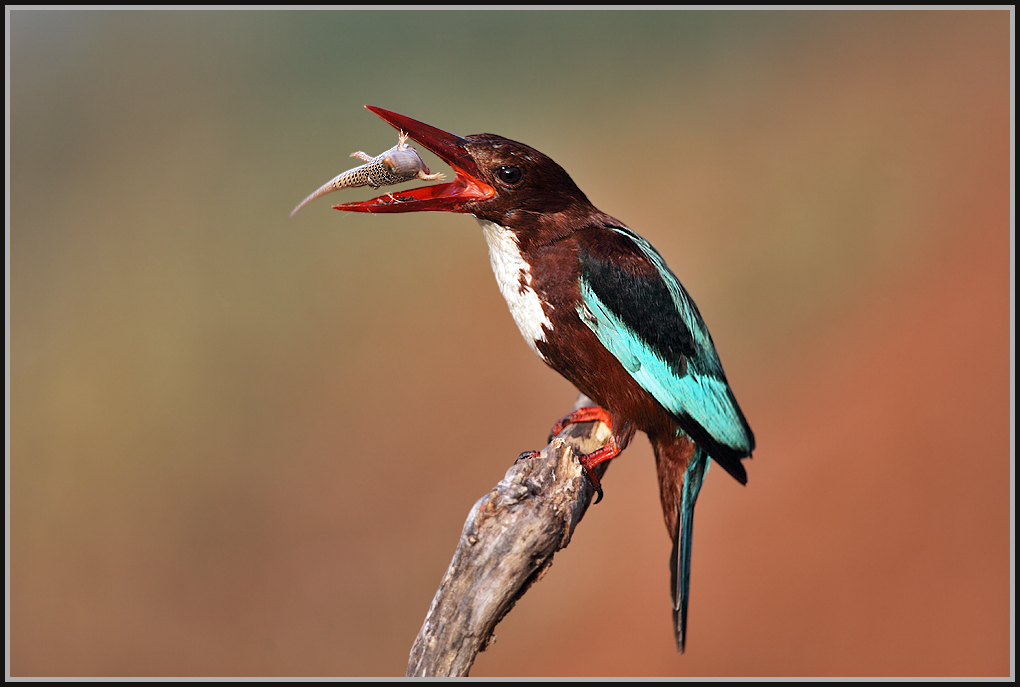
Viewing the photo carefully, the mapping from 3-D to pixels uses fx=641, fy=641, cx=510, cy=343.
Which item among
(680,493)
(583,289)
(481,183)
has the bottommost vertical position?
(680,493)

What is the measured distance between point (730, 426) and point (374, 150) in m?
2.29

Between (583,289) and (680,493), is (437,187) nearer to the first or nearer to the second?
(583,289)

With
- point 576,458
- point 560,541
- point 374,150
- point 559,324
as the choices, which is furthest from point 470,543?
point 374,150

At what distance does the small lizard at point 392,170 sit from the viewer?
1500 millimetres

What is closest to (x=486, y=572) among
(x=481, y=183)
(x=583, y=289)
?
A: (x=583, y=289)

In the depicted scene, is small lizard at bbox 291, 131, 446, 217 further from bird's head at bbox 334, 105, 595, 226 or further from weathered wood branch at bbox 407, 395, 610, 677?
weathered wood branch at bbox 407, 395, 610, 677

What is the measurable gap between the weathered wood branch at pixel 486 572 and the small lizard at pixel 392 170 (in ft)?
2.51

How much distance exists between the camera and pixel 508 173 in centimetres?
151

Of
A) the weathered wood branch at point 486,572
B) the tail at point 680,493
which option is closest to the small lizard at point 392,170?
the weathered wood branch at point 486,572

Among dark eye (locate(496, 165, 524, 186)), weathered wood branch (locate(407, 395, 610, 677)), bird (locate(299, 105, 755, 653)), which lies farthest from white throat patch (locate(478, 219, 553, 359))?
weathered wood branch (locate(407, 395, 610, 677))

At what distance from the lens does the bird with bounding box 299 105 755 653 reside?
1.52 metres

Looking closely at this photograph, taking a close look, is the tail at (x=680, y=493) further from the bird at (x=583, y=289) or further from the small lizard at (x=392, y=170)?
the small lizard at (x=392, y=170)

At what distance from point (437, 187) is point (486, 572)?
882 mm

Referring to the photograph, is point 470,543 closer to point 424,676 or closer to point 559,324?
point 424,676
